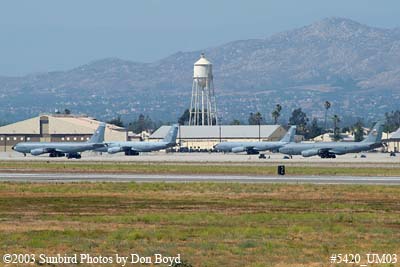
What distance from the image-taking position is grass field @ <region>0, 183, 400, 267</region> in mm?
36438

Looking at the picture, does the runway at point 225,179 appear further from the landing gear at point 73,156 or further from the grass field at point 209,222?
the landing gear at point 73,156

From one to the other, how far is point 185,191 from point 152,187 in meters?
3.89

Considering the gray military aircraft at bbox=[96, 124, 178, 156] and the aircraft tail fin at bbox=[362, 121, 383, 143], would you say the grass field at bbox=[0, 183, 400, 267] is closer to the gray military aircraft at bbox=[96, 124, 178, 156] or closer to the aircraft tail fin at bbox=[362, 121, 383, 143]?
the aircraft tail fin at bbox=[362, 121, 383, 143]

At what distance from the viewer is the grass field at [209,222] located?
120 feet

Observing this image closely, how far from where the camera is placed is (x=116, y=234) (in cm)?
4034

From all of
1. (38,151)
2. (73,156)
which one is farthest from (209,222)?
(38,151)

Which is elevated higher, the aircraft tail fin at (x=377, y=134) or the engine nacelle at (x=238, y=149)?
the aircraft tail fin at (x=377, y=134)

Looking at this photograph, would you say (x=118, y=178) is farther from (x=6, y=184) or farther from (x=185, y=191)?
(x=185, y=191)

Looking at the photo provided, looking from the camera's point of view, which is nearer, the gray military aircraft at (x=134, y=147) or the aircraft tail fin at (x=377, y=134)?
the aircraft tail fin at (x=377, y=134)

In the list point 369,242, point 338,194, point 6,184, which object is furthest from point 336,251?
point 6,184

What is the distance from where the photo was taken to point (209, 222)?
45000mm

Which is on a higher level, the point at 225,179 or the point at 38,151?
the point at 38,151

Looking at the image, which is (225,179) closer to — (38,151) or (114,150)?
(38,151)

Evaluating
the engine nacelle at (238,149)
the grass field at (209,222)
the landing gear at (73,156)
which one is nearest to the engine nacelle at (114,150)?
the landing gear at (73,156)
